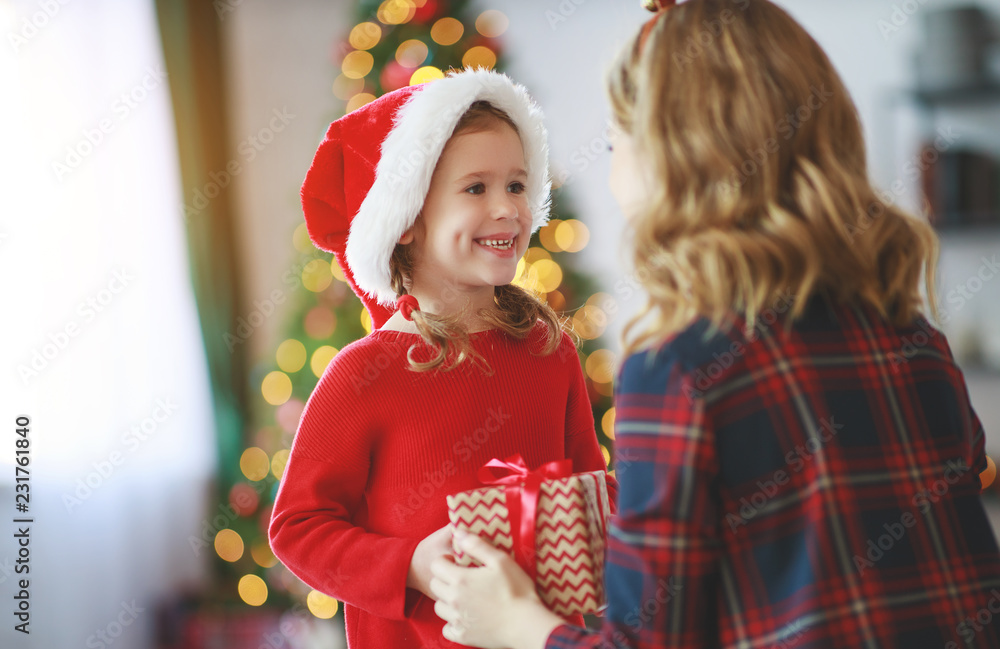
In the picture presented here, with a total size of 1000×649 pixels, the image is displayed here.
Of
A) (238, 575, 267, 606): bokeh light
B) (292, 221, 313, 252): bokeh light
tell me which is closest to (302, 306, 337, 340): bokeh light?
(292, 221, 313, 252): bokeh light

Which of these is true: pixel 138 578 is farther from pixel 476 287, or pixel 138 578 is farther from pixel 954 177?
pixel 954 177

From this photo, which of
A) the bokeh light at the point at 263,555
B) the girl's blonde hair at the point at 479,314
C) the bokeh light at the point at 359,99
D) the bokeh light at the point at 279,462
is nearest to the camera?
the girl's blonde hair at the point at 479,314

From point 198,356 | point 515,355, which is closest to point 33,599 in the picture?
point 198,356

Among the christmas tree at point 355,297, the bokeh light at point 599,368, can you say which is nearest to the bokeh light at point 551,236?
the christmas tree at point 355,297

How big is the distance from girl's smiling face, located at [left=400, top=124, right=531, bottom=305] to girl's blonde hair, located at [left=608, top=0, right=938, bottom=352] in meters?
0.38

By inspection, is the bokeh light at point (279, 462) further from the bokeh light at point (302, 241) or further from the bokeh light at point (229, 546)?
the bokeh light at point (302, 241)

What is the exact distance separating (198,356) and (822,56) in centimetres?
273

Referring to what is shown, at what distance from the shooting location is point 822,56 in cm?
89

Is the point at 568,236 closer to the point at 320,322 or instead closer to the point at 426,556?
the point at 320,322

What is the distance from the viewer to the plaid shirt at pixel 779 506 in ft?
2.54

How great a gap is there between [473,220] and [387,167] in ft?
0.56

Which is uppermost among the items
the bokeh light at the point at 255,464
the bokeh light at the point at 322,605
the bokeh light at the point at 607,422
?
the bokeh light at the point at 607,422

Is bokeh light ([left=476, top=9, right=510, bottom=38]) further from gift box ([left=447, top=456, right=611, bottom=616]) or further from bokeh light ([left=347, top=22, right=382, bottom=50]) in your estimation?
gift box ([left=447, top=456, right=611, bottom=616])

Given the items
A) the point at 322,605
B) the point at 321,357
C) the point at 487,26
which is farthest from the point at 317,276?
the point at 322,605
